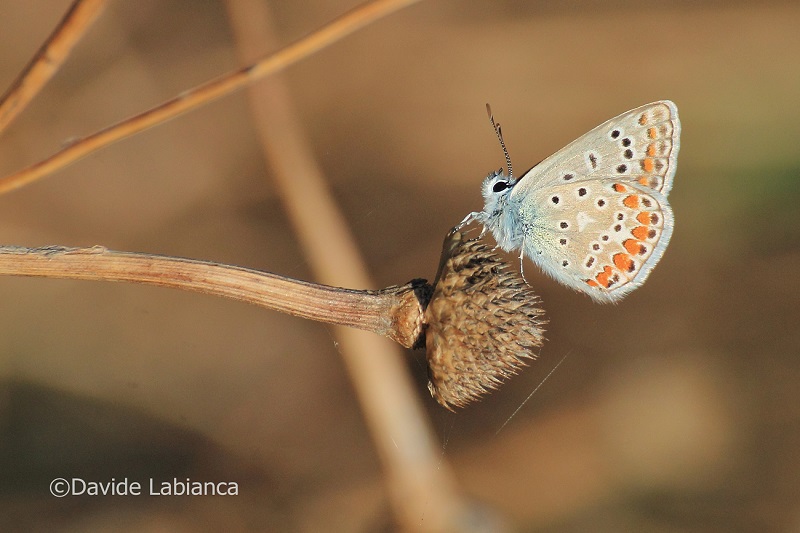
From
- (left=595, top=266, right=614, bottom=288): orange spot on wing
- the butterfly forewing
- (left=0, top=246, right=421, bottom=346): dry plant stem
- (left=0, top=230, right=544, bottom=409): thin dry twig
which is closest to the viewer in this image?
(left=0, top=246, right=421, bottom=346): dry plant stem

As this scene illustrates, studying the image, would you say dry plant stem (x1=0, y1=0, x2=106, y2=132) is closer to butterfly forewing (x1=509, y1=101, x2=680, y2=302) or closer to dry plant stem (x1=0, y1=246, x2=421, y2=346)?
dry plant stem (x1=0, y1=246, x2=421, y2=346)

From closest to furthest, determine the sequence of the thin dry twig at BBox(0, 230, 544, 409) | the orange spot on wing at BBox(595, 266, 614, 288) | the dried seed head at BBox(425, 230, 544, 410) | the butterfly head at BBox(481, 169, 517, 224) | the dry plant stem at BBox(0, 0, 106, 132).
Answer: the dry plant stem at BBox(0, 0, 106, 132)
the thin dry twig at BBox(0, 230, 544, 409)
the dried seed head at BBox(425, 230, 544, 410)
the orange spot on wing at BBox(595, 266, 614, 288)
the butterfly head at BBox(481, 169, 517, 224)

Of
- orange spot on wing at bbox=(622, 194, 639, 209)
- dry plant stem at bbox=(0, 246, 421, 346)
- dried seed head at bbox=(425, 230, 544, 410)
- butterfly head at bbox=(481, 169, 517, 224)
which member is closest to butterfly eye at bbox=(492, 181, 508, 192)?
butterfly head at bbox=(481, 169, 517, 224)

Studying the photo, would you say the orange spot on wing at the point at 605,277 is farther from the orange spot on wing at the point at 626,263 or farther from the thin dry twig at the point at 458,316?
the thin dry twig at the point at 458,316

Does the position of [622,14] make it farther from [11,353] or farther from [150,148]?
[11,353]

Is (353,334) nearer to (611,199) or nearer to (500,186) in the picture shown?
(500,186)

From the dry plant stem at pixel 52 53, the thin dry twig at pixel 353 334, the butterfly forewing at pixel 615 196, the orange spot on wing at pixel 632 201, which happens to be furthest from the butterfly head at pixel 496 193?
the dry plant stem at pixel 52 53

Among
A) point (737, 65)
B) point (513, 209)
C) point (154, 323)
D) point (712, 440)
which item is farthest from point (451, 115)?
point (712, 440)
